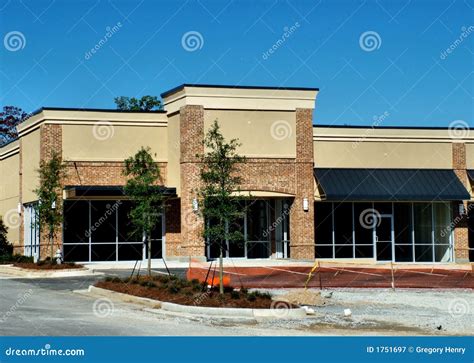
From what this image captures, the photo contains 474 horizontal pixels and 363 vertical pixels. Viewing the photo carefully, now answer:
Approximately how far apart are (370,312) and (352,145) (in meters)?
20.7

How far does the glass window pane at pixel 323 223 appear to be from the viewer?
39.8 m

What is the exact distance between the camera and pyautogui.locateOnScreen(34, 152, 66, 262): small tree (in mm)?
33375

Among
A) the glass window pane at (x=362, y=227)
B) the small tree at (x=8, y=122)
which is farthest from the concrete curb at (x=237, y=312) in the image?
the small tree at (x=8, y=122)

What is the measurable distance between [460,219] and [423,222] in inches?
73.9

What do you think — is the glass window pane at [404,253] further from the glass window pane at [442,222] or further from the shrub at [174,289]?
the shrub at [174,289]

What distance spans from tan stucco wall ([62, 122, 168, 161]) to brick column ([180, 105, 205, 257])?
103 inches

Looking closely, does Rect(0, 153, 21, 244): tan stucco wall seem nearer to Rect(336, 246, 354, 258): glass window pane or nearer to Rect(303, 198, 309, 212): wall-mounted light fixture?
Rect(303, 198, 309, 212): wall-mounted light fixture

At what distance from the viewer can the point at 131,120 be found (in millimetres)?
38406

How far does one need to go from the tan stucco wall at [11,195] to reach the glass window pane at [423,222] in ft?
69.0

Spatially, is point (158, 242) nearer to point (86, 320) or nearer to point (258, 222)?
point (258, 222)

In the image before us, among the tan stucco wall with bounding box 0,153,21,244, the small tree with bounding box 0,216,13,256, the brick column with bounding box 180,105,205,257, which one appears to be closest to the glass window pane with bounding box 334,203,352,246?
the brick column with bounding box 180,105,205,257

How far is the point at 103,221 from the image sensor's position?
3819cm

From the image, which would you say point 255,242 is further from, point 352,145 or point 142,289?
point 142,289

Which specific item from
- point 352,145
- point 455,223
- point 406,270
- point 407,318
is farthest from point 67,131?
point 407,318
